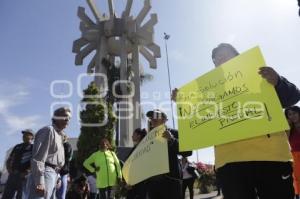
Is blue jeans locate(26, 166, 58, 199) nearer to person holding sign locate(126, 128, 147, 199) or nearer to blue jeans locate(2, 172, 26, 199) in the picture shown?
person holding sign locate(126, 128, 147, 199)

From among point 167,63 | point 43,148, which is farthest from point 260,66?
point 167,63

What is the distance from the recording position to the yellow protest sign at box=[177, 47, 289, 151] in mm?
2885

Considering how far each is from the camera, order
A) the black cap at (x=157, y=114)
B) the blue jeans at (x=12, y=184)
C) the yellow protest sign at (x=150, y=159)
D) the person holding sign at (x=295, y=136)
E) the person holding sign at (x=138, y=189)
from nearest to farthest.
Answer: the yellow protest sign at (x=150, y=159) → the black cap at (x=157, y=114) → the person holding sign at (x=295, y=136) → the person holding sign at (x=138, y=189) → the blue jeans at (x=12, y=184)

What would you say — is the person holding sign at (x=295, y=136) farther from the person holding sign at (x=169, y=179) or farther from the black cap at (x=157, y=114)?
→ the black cap at (x=157, y=114)

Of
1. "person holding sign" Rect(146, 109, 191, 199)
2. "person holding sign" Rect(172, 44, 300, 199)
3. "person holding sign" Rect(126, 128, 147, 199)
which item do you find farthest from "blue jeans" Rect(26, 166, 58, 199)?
"person holding sign" Rect(172, 44, 300, 199)

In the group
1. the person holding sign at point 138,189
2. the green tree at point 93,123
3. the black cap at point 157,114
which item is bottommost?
the person holding sign at point 138,189

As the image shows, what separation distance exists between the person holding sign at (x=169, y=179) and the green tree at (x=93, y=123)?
44.8ft

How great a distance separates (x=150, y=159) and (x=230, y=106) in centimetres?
155

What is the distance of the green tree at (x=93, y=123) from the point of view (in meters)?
18.4

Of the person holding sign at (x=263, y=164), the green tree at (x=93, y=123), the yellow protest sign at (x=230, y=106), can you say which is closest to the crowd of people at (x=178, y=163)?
the person holding sign at (x=263, y=164)

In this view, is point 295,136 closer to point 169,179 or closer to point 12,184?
point 169,179

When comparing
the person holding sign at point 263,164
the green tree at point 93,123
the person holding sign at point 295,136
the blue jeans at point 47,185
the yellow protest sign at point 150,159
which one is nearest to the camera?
the person holding sign at point 263,164

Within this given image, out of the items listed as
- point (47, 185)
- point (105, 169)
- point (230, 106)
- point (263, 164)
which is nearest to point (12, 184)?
point (105, 169)

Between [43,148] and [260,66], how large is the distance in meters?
2.90
